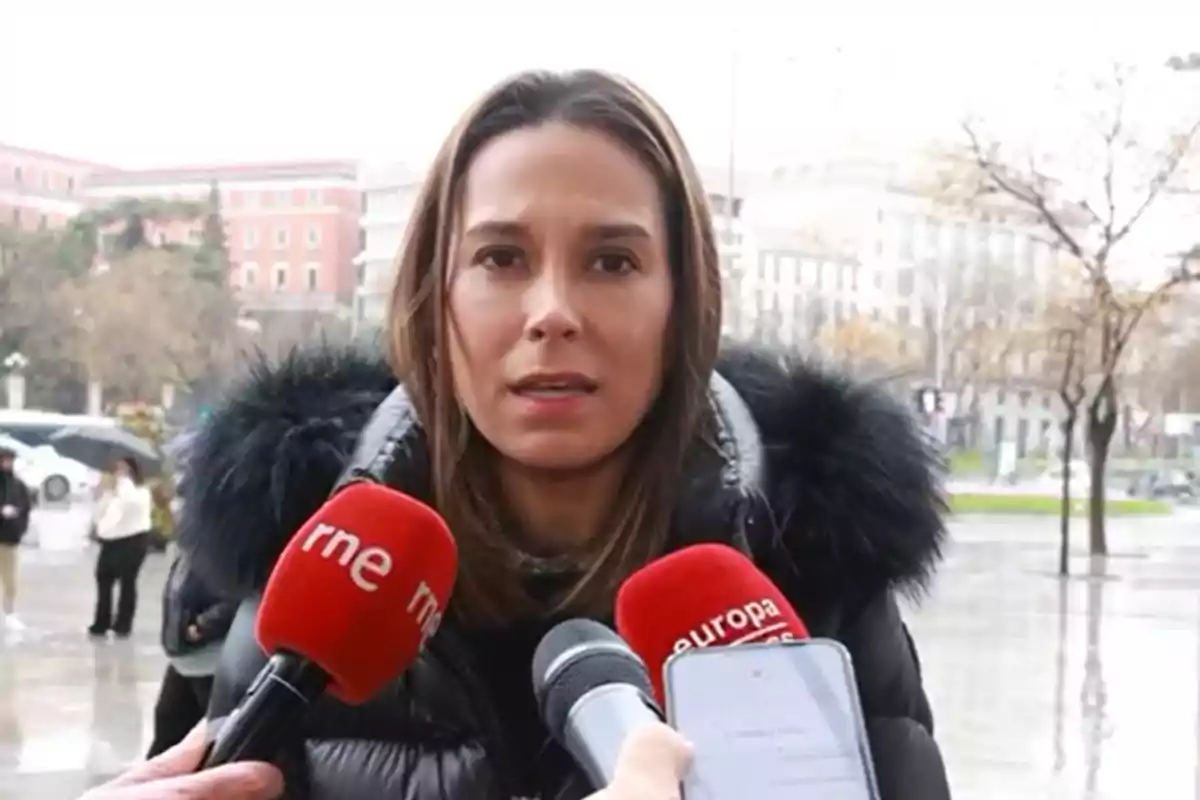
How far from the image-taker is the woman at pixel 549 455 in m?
0.70

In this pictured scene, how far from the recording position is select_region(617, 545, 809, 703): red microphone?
52 centimetres

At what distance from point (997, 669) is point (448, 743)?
349cm

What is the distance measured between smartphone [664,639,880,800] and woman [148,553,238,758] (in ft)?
1.49

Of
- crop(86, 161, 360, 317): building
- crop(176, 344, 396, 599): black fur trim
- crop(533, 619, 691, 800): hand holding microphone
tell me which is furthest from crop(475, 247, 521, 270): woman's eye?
crop(86, 161, 360, 317): building

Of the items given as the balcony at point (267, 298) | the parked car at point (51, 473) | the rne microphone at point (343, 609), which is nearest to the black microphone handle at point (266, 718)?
the rne microphone at point (343, 609)

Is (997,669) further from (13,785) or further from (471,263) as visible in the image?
(471,263)

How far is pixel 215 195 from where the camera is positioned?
4113 millimetres

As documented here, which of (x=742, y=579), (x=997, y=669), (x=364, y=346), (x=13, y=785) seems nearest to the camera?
(x=742, y=579)

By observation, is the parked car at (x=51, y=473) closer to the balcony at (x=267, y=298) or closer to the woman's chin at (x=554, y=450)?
the balcony at (x=267, y=298)

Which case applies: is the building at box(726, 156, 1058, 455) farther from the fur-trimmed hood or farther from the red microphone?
the red microphone

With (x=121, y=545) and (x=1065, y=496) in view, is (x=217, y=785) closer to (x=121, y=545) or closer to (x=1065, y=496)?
(x=121, y=545)

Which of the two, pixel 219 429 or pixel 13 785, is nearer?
pixel 219 429

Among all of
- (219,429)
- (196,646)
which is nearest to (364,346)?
(219,429)

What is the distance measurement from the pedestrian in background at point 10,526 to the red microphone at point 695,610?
13.8 ft
